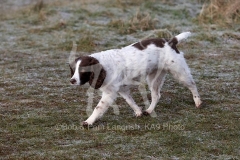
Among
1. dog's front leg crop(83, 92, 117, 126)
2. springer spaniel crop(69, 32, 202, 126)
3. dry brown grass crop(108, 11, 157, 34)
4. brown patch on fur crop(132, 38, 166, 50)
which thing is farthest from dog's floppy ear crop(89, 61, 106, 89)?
dry brown grass crop(108, 11, 157, 34)

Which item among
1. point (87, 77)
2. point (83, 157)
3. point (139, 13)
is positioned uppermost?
point (139, 13)

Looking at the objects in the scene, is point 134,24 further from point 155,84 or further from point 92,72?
point 92,72

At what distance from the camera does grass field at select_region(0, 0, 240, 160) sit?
5984mm

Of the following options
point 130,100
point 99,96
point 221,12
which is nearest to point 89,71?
point 130,100

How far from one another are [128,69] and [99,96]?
5.34ft

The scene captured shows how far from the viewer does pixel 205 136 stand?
6340mm

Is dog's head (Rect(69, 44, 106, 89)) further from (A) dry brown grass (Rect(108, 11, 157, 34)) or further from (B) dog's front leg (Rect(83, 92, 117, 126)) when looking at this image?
(A) dry brown grass (Rect(108, 11, 157, 34))

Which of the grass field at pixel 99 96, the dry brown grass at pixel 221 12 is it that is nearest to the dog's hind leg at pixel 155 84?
the grass field at pixel 99 96

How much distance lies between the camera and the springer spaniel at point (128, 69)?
663 centimetres

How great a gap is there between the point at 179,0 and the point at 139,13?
3.03m

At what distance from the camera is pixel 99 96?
8.55 meters

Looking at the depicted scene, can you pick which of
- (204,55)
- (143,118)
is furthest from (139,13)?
(143,118)

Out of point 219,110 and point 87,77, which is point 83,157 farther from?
point 219,110

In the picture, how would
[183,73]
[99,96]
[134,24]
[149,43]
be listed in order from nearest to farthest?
[149,43] < [183,73] < [99,96] < [134,24]
